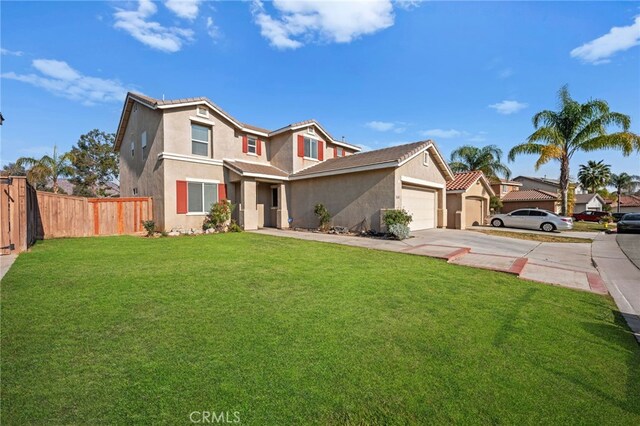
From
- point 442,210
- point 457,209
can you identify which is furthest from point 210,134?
point 457,209

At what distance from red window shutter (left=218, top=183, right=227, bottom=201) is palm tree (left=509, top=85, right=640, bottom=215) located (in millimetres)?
23876

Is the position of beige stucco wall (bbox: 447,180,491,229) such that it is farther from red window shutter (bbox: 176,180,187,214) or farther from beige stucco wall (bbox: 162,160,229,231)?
red window shutter (bbox: 176,180,187,214)

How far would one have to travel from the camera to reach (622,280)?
7789mm

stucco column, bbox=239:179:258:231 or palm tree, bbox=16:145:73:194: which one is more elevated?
palm tree, bbox=16:145:73:194

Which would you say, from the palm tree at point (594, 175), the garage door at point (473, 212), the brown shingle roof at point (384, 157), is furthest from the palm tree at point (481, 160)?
the palm tree at point (594, 175)

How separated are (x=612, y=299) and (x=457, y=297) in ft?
11.8

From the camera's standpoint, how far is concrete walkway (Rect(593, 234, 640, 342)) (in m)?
5.28

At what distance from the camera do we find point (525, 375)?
3.13 m

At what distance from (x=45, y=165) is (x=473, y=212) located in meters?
39.1

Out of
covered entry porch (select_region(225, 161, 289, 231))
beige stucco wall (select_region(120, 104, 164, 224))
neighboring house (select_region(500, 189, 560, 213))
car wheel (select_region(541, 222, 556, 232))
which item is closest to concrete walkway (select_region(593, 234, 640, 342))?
car wheel (select_region(541, 222, 556, 232))

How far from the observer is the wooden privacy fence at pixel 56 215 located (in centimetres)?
807

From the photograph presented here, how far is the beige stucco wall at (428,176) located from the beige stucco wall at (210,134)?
10139 mm

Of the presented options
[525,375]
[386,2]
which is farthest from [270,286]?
[386,2]

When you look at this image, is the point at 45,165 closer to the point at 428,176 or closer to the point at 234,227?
the point at 234,227
